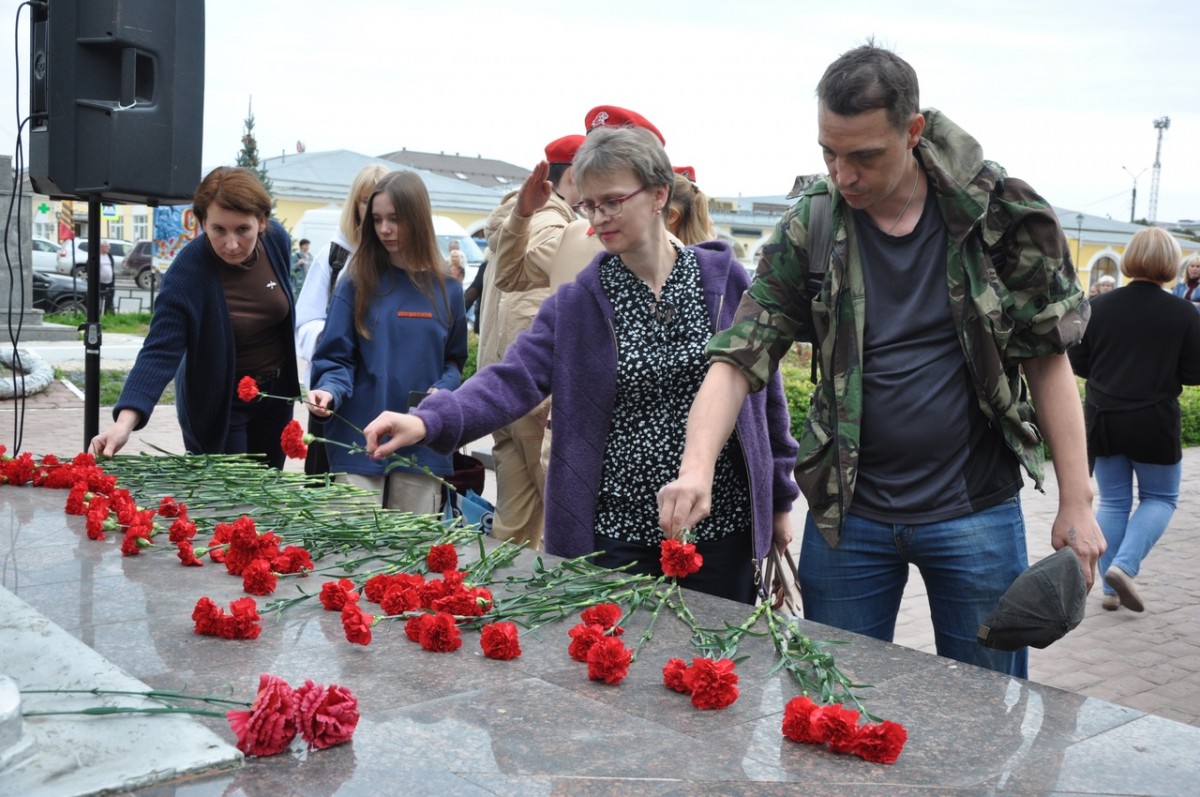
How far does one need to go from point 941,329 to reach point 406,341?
8.17 feet

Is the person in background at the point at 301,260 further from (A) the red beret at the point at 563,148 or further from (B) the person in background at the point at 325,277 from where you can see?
(A) the red beret at the point at 563,148

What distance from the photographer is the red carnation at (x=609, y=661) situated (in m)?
2.05

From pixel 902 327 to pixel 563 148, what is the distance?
2.33 metres

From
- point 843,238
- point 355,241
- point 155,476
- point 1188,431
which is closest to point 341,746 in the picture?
point 843,238

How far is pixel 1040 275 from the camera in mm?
2516

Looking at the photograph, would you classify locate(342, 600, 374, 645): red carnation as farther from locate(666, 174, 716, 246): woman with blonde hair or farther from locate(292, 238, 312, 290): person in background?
locate(292, 238, 312, 290): person in background

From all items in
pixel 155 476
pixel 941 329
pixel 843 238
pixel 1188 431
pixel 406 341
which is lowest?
pixel 1188 431

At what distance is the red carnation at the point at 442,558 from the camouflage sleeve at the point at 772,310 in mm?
711

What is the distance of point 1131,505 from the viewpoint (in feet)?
20.6

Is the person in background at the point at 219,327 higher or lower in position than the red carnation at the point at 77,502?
higher

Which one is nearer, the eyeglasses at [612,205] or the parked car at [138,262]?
the eyeglasses at [612,205]

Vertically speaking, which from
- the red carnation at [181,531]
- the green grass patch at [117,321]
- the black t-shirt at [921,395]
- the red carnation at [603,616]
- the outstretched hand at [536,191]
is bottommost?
the green grass patch at [117,321]

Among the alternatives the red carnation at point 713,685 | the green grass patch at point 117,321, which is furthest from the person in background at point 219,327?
the green grass patch at point 117,321

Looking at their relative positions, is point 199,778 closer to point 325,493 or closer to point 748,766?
point 748,766
